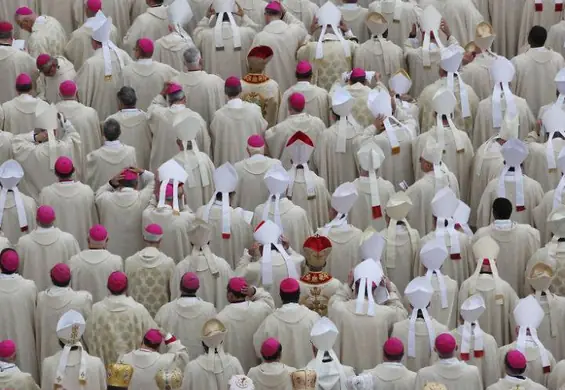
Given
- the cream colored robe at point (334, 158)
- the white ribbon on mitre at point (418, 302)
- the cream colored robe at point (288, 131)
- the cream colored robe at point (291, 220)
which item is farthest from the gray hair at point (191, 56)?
the white ribbon on mitre at point (418, 302)

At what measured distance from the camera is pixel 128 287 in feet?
69.2

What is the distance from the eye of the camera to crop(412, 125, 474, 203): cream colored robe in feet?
75.5

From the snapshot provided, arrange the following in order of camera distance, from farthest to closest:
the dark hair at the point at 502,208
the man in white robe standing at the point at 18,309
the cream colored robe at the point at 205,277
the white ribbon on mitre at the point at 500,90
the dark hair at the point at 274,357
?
the white ribbon on mitre at the point at 500,90
the dark hair at the point at 502,208
the cream colored robe at the point at 205,277
the man in white robe standing at the point at 18,309
the dark hair at the point at 274,357

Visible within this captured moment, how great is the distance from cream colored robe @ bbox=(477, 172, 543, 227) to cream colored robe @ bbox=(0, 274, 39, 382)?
4.73 m

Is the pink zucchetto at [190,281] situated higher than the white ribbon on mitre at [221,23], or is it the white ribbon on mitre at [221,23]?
the white ribbon on mitre at [221,23]

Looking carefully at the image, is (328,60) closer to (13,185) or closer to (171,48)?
(171,48)

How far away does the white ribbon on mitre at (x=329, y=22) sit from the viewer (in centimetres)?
2420

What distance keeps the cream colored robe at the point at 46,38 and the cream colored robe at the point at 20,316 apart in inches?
165

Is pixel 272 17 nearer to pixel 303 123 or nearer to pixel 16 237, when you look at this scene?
pixel 303 123

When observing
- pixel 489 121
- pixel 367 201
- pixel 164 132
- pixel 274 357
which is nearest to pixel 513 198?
pixel 367 201

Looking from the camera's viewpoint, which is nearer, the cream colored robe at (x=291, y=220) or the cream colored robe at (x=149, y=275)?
the cream colored robe at (x=149, y=275)

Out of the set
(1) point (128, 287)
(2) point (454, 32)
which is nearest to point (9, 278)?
(1) point (128, 287)

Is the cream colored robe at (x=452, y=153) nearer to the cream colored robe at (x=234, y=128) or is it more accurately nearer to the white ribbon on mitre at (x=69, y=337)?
the cream colored robe at (x=234, y=128)

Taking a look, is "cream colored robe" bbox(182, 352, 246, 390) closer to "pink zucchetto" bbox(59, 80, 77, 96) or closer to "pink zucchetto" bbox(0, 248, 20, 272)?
"pink zucchetto" bbox(0, 248, 20, 272)
